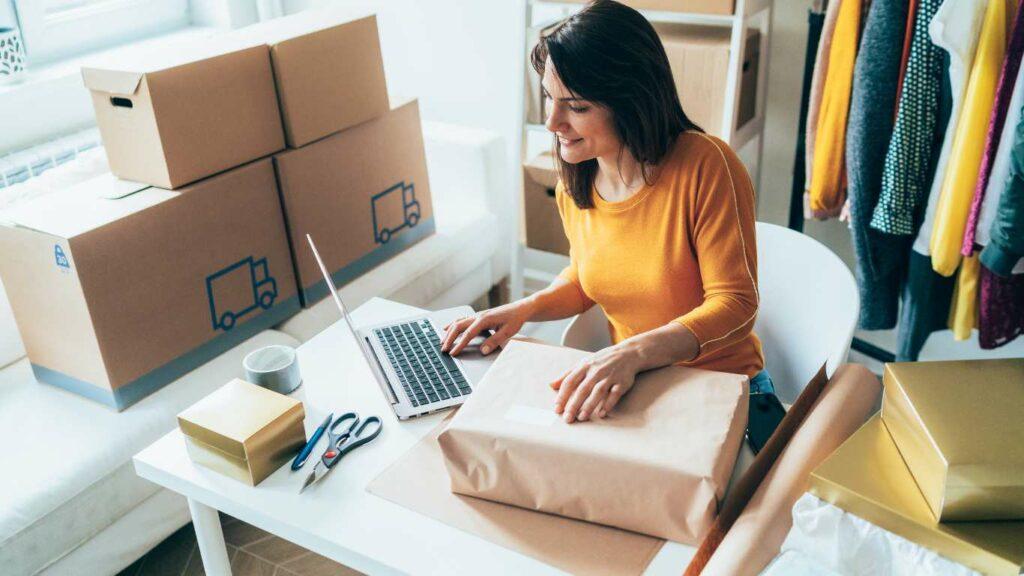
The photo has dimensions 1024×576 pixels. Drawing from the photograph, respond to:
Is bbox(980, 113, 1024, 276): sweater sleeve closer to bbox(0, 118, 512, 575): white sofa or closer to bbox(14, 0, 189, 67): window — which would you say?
bbox(0, 118, 512, 575): white sofa

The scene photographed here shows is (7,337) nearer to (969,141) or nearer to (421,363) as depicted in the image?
(421,363)

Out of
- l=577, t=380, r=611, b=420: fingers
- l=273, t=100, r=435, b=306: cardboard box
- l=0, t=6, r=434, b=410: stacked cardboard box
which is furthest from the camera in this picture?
l=273, t=100, r=435, b=306: cardboard box

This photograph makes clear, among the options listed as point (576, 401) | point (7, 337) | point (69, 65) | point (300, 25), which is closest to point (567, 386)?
point (576, 401)

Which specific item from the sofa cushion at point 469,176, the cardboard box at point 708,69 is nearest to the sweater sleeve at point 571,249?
the cardboard box at point 708,69

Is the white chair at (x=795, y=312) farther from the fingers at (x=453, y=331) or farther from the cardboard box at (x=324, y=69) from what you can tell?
the cardboard box at (x=324, y=69)

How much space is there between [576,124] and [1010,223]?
3.00 feet

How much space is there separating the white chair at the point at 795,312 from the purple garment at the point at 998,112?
17.9 inches

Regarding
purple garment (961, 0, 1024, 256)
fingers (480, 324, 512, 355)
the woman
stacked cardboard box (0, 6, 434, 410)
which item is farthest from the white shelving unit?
fingers (480, 324, 512, 355)

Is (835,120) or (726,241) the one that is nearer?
(726,241)

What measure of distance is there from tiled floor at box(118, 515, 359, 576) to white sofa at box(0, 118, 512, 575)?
0.42 feet

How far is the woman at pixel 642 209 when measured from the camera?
1.28 m

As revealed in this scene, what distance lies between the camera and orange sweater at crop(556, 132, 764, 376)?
4.39ft

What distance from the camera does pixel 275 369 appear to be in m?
1.33

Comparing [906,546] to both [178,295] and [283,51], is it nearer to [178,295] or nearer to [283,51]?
[178,295]
